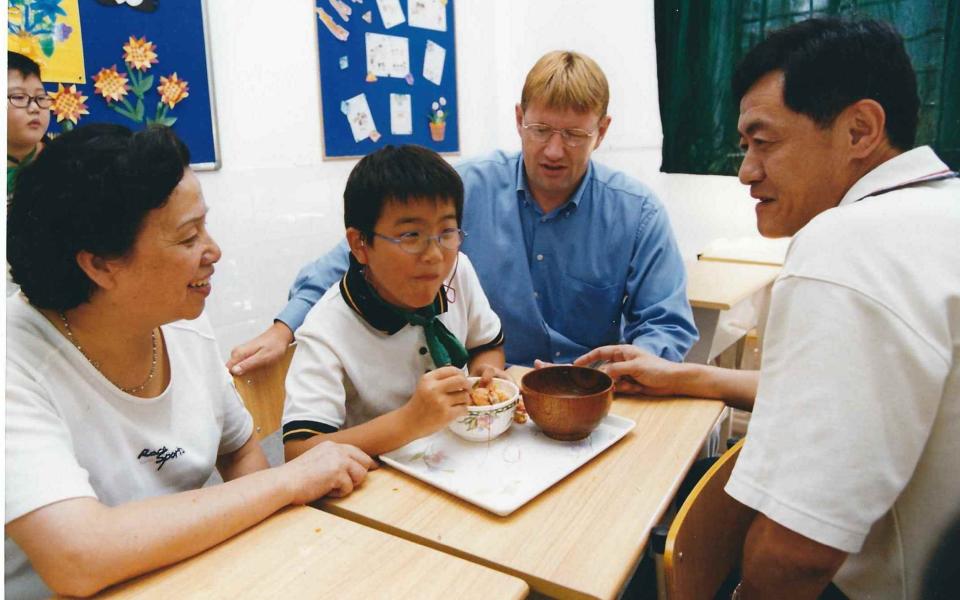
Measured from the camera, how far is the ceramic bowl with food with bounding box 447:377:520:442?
1.10 m

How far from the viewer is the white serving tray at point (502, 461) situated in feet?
3.15

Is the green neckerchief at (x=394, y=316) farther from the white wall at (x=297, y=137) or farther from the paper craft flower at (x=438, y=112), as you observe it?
the paper craft flower at (x=438, y=112)

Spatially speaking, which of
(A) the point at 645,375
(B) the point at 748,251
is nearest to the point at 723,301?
(A) the point at 645,375

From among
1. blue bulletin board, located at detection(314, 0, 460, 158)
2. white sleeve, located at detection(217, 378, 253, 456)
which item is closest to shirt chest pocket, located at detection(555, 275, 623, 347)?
white sleeve, located at detection(217, 378, 253, 456)

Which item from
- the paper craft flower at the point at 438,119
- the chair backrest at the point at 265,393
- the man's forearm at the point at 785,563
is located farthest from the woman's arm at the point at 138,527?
the paper craft flower at the point at 438,119

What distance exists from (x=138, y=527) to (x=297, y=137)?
1.99 meters

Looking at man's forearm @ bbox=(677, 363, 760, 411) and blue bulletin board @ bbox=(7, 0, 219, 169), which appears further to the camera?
blue bulletin board @ bbox=(7, 0, 219, 169)

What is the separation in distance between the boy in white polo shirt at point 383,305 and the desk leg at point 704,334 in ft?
4.10

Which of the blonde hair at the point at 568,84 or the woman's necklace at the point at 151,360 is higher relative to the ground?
the blonde hair at the point at 568,84

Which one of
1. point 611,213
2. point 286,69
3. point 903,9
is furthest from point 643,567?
point 903,9

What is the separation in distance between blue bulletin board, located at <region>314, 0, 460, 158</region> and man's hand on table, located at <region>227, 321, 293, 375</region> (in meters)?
1.27

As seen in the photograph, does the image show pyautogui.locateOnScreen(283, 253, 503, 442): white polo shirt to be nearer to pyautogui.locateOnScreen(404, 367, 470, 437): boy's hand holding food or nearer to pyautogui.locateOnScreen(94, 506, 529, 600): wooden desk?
pyautogui.locateOnScreen(404, 367, 470, 437): boy's hand holding food

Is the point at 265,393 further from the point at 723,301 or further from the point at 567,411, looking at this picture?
the point at 723,301

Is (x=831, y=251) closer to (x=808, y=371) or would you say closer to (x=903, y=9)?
(x=808, y=371)
